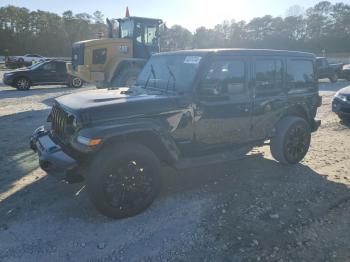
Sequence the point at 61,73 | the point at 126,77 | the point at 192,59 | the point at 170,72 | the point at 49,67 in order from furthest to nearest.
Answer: the point at 61,73 < the point at 49,67 < the point at 126,77 < the point at 170,72 < the point at 192,59

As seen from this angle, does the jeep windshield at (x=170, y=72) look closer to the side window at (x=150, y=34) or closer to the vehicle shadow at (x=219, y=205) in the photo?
the vehicle shadow at (x=219, y=205)

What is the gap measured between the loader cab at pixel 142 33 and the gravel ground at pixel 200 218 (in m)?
8.51

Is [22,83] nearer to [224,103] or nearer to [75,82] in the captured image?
[75,82]

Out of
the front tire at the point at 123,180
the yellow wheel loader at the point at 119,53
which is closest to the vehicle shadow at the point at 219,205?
the front tire at the point at 123,180

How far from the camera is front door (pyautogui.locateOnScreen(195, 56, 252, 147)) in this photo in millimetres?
4590

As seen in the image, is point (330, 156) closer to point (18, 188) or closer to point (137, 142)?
point (137, 142)

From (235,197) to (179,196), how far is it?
75 centimetres

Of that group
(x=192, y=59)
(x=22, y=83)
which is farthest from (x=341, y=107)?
(x=22, y=83)

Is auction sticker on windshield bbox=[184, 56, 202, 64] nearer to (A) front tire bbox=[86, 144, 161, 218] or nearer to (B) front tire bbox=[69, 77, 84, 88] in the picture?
(A) front tire bbox=[86, 144, 161, 218]

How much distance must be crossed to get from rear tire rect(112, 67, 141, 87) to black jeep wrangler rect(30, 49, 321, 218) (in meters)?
6.58

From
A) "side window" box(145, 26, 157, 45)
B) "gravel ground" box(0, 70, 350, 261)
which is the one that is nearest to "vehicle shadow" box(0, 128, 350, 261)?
"gravel ground" box(0, 70, 350, 261)

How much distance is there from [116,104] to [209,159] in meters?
1.56

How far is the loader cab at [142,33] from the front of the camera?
13539mm

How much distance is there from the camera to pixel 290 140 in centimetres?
573
